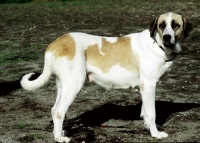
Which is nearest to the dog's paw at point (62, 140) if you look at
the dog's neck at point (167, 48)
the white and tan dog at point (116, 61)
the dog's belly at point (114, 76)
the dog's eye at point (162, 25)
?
the white and tan dog at point (116, 61)

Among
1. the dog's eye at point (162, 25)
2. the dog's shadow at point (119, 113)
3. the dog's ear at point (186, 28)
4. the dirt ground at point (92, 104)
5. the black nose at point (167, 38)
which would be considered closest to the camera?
the black nose at point (167, 38)

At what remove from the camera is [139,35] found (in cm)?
669

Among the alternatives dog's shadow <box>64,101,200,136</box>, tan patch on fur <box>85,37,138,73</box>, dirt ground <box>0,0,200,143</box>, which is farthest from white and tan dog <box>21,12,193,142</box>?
dog's shadow <box>64,101,200,136</box>

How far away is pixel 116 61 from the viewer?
6.59m

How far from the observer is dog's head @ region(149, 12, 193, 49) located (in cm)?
621

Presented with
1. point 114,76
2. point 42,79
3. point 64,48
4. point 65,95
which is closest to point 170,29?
point 114,76

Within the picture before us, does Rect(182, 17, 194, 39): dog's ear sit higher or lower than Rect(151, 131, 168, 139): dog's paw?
higher

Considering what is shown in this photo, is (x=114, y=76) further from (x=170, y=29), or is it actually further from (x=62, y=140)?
(x=62, y=140)

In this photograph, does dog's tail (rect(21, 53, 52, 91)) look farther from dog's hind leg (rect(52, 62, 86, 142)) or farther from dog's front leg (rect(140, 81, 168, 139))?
dog's front leg (rect(140, 81, 168, 139))

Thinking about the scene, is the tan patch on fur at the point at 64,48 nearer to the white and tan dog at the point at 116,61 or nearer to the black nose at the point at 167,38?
the white and tan dog at the point at 116,61

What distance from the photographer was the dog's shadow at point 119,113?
7.32 metres

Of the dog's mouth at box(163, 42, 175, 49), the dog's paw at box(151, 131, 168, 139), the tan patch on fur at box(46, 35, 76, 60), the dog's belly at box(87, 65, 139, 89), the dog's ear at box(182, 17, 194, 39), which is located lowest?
the dog's paw at box(151, 131, 168, 139)

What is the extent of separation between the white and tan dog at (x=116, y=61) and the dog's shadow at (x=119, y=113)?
31.9 inches

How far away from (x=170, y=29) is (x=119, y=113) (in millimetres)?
2159
